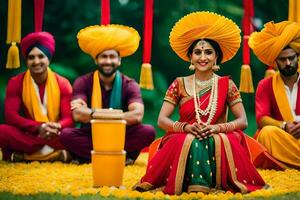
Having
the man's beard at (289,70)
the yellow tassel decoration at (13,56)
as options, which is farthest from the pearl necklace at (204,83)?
the yellow tassel decoration at (13,56)

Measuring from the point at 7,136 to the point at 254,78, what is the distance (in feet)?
13.9

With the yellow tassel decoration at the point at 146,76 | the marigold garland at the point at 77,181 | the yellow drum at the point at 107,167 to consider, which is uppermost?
the yellow tassel decoration at the point at 146,76

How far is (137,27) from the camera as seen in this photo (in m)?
10.3

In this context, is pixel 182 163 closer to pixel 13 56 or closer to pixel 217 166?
pixel 217 166

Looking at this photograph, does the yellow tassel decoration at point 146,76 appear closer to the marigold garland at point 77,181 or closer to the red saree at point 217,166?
the marigold garland at point 77,181

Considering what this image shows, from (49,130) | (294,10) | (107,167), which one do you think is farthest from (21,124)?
(294,10)

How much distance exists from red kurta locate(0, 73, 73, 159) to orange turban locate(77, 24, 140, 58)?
74 centimetres

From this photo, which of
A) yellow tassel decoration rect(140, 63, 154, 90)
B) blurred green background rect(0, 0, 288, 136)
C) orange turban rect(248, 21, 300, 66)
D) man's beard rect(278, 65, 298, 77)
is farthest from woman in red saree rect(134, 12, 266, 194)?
blurred green background rect(0, 0, 288, 136)

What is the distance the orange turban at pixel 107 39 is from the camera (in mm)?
7113

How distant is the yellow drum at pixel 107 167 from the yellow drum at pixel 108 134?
0.16 ft

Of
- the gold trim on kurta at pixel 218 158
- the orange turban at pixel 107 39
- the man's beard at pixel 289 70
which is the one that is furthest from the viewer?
the orange turban at pixel 107 39

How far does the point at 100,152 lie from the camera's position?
5.34 meters

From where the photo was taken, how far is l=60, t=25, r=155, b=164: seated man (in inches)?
281

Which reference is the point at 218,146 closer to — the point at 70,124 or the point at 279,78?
the point at 279,78
